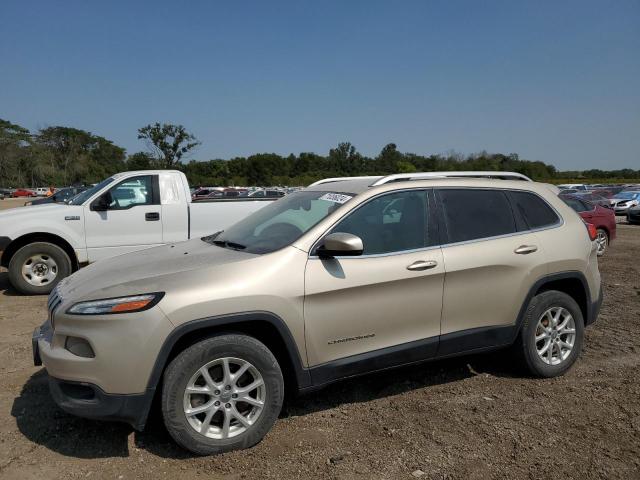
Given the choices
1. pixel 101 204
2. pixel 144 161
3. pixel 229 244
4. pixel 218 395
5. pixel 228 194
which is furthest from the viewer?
pixel 144 161

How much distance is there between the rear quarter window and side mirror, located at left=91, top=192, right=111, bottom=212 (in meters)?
5.98

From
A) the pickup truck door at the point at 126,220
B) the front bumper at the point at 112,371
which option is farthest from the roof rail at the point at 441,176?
the pickup truck door at the point at 126,220

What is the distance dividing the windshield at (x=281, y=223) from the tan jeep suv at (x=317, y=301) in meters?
0.02

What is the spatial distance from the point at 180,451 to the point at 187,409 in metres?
0.38

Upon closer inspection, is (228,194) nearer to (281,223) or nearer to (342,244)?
(281,223)

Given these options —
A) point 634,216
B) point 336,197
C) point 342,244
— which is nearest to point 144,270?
point 342,244

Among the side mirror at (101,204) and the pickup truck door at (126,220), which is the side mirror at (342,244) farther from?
the side mirror at (101,204)

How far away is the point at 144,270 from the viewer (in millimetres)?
3238

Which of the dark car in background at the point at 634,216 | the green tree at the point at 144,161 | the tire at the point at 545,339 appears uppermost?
the green tree at the point at 144,161

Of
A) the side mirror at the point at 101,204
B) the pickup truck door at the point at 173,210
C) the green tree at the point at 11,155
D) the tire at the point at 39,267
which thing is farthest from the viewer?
the green tree at the point at 11,155

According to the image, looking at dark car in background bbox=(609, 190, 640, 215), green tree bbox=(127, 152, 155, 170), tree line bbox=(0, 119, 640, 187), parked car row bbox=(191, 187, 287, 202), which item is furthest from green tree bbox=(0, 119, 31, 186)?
dark car in background bbox=(609, 190, 640, 215)

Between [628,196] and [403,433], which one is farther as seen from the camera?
[628,196]

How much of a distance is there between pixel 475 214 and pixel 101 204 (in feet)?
19.3

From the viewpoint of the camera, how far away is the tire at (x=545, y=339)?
4027mm
